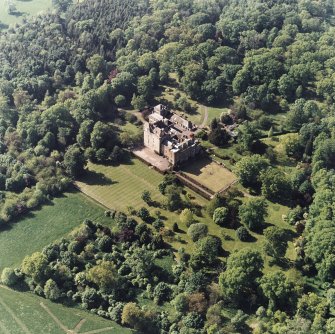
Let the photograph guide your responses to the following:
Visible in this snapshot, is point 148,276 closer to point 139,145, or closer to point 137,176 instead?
point 137,176

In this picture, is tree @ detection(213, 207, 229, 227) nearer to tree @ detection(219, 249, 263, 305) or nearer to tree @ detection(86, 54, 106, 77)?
tree @ detection(219, 249, 263, 305)

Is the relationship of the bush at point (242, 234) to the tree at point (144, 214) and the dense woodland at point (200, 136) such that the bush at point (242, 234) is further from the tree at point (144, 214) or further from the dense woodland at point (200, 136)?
the tree at point (144, 214)

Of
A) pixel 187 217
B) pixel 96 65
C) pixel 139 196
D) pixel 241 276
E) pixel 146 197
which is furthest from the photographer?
pixel 96 65

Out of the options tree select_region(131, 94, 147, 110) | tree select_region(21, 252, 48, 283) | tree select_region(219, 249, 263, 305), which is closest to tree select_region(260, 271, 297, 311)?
tree select_region(219, 249, 263, 305)

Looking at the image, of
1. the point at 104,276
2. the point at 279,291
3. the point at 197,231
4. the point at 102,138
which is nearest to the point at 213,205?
the point at 197,231

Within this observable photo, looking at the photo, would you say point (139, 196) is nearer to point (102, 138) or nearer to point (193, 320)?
point (102, 138)

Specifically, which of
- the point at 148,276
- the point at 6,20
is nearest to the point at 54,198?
the point at 148,276

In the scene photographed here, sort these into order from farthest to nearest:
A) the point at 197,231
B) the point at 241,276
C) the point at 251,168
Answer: the point at 251,168 < the point at 197,231 < the point at 241,276
